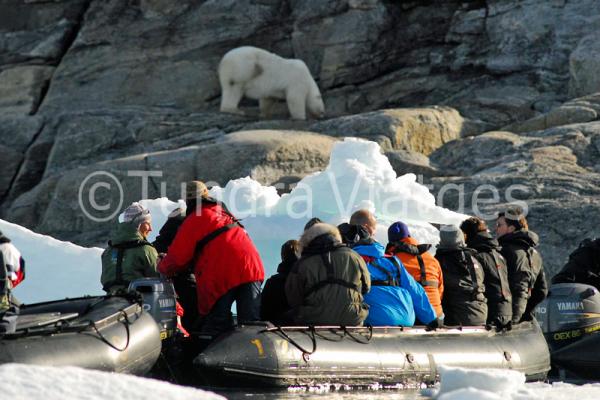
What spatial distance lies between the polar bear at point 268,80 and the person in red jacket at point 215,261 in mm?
14166

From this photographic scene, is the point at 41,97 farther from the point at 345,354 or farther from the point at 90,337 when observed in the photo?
the point at 90,337

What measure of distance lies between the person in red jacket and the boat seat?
0.97 metres

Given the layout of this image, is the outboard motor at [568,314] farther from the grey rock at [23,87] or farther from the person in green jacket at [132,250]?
the grey rock at [23,87]

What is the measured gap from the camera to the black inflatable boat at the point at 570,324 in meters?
12.8

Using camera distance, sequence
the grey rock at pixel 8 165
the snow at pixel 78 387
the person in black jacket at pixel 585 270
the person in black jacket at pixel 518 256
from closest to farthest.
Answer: the snow at pixel 78 387 → the person in black jacket at pixel 518 256 → the person in black jacket at pixel 585 270 → the grey rock at pixel 8 165

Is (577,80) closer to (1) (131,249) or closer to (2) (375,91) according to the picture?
(2) (375,91)

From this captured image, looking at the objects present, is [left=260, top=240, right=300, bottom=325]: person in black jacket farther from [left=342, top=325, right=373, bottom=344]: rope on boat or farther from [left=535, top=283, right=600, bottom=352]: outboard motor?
[left=535, top=283, right=600, bottom=352]: outboard motor

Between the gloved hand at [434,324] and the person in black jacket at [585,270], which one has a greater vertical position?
the person in black jacket at [585,270]

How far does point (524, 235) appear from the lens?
12.5 metres

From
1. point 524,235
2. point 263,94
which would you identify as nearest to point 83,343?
point 524,235

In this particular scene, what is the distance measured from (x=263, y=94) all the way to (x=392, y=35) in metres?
3.94

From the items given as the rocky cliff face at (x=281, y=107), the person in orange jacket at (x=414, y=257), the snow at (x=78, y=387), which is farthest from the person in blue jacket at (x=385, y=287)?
the rocky cliff face at (x=281, y=107)

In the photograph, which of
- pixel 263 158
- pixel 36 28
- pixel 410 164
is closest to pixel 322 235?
pixel 263 158

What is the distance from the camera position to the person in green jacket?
10.9 m
